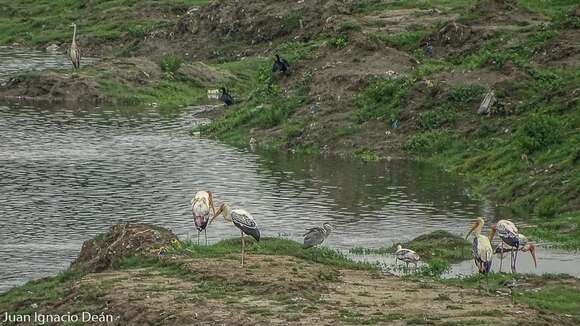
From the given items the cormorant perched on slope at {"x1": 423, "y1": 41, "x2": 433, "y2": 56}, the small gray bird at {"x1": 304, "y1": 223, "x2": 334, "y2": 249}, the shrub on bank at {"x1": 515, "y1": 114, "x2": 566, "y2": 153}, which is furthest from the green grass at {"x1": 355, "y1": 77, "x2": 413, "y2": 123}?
the small gray bird at {"x1": 304, "y1": 223, "x2": 334, "y2": 249}

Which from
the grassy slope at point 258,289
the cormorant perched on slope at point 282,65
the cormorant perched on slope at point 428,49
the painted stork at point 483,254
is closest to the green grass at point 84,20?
the cormorant perched on slope at point 282,65

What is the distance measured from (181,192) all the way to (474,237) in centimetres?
1459

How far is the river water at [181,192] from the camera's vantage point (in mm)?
31906

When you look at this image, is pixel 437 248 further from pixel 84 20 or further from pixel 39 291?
pixel 84 20

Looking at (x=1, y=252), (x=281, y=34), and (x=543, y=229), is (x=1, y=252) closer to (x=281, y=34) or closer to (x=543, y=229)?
(x=543, y=229)

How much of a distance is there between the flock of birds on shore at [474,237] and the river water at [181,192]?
82 centimetres

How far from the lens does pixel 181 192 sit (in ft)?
126

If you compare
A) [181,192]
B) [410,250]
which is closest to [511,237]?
[410,250]

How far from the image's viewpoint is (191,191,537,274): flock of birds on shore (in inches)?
917

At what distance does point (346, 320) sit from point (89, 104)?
37319 millimetres

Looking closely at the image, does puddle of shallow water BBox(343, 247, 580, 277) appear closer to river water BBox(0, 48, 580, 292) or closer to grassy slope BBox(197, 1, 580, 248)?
river water BBox(0, 48, 580, 292)

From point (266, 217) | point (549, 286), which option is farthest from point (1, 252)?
point (549, 286)

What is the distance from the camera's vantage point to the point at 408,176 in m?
40.5

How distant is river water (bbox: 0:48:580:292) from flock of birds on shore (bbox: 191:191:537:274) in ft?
2.68
